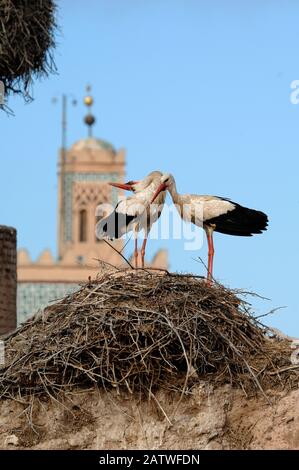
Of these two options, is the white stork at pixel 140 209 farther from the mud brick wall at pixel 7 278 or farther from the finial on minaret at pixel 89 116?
the finial on minaret at pixel 89 116

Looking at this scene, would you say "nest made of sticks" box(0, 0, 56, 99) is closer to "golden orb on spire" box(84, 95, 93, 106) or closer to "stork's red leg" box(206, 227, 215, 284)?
"stork's red leg" box(206, 227, 215, 284)

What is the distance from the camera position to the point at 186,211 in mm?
10664

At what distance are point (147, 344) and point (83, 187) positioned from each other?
6592cm

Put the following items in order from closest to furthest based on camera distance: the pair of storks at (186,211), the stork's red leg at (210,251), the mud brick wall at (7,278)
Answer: the stork's red leg at (210,251)
the pair of storks at (186,211)
the mud brick wall at (7,278)

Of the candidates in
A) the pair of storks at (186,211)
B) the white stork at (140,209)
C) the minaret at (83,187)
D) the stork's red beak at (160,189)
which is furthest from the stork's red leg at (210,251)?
the minaret at (83,187)

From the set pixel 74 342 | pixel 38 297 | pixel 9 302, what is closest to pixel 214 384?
pixel 74 342

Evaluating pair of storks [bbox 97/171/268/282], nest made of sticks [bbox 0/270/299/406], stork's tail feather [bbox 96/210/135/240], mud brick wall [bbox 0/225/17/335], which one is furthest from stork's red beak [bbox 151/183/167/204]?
mud brick wall [bbox 0/225/17/335]

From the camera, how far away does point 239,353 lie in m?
9.89

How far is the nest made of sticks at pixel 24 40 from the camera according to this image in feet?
49.8

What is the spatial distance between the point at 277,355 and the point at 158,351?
2.59 ft

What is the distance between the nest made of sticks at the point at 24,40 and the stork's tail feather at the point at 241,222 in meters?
4.94

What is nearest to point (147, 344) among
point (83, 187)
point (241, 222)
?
point (241, 222)

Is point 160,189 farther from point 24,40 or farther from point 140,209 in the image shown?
point 24,40
